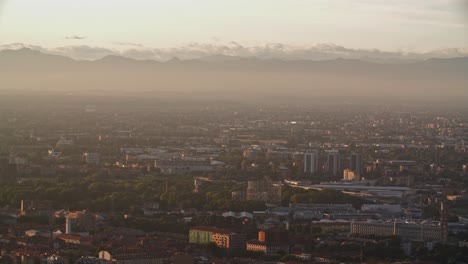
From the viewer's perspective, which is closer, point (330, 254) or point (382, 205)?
point (330, 254)

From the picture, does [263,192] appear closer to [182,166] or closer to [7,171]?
[7,171]

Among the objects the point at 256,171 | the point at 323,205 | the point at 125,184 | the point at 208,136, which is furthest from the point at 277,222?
the point at 208,136

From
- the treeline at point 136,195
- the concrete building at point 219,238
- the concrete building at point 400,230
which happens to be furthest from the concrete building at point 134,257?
the treeline at point 136,195

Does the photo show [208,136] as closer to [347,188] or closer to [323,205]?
[347,188]

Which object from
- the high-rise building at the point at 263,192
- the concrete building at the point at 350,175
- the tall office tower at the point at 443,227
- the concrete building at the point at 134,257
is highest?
the concrete building at the point at 134,257

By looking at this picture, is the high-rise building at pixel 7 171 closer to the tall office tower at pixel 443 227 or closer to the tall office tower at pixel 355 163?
the tall office tower at pixel 355 163

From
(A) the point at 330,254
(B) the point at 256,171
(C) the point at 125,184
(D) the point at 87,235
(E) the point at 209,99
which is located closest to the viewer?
(A) the point at 330,254

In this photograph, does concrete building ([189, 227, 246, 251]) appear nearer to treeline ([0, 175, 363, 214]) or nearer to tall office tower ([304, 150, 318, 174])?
treeline ([0, 175, 363, 214])

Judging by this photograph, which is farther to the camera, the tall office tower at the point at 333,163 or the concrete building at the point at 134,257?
the tall office tower at the point at 333,163
